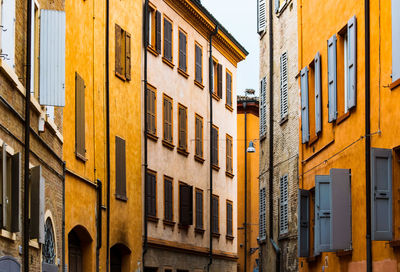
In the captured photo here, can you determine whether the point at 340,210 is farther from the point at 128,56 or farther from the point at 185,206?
the point at 185,206

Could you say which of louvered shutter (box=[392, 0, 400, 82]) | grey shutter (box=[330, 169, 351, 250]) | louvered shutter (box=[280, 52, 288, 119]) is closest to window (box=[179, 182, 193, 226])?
louvered shutter (box=[280, 52, 288, 119])

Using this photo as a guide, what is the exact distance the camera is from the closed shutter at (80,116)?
2170 cm

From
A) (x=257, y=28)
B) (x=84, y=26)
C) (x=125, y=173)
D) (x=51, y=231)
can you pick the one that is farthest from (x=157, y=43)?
(x=51, y=231)

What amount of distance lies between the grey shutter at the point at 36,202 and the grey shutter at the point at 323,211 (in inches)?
213

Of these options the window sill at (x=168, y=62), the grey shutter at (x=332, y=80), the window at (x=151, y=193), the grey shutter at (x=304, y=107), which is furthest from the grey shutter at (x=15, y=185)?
the window sill at (x=168, y=62)

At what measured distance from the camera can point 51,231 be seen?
18953mm

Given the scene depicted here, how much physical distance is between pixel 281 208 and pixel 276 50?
4.73 m

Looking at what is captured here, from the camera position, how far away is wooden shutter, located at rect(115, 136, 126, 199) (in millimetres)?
26500

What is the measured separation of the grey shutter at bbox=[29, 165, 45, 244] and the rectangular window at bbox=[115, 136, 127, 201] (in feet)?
33.9

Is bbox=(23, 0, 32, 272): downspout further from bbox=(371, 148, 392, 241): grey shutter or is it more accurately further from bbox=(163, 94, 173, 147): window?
bbox=(163, 94, 173, 147): window

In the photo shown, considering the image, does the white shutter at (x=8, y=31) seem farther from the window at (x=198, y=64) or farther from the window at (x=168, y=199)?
the window at (x=198, y=64)

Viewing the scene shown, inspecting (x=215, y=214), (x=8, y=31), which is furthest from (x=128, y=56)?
(x=8, y=31)

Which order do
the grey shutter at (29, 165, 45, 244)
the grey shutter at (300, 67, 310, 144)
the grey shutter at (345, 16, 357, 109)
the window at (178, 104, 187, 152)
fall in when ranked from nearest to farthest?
1. the grey shutter at (29, 165, 45, 244)
2. the grey shutter at (345, 16, 357, 109)
3. the grey shutter at (300, 67, 310, 144)
4. the window at (178, 104, 187, 152)

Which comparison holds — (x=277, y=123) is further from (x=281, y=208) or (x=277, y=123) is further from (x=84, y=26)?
(x=84, y=26)
